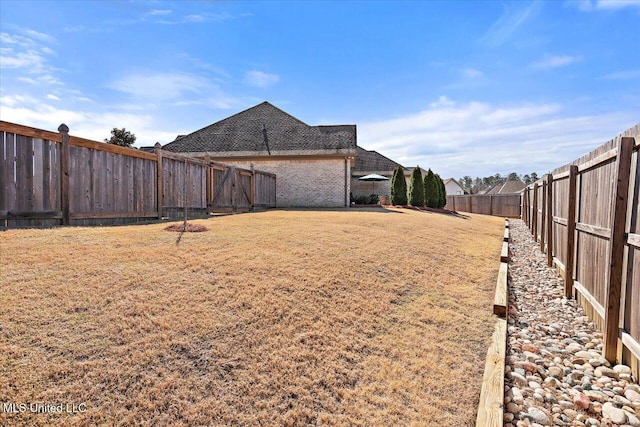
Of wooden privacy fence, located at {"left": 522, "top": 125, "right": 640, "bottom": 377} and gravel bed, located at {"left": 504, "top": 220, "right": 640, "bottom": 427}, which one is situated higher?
wooden privacy fence, located at {"left": 522, "top": 125, "right": 640, "bottom": 377}

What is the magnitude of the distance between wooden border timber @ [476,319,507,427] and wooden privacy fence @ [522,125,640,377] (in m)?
1.00

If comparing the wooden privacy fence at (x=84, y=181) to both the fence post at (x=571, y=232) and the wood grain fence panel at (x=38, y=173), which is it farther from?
the fence post at (x=571, y=232)

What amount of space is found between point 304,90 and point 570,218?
13.0 meters

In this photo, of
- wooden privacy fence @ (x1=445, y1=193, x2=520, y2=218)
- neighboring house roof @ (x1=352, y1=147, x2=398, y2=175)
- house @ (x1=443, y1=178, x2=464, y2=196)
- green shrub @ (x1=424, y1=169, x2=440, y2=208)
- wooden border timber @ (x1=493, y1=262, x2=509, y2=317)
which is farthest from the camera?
house @ (x1=443, y1=178, x2=464, y2=196)

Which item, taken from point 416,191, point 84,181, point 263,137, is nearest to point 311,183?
point 263,137

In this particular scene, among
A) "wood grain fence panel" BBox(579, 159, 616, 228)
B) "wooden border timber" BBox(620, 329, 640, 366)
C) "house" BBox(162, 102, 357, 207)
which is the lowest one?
"wooden border timber" BBox(620, 329, 640, 366)

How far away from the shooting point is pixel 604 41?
776 centimetres

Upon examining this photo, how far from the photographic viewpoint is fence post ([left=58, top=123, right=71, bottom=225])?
575cm

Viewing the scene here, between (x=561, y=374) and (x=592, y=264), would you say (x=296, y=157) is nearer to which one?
(x=592, y=264)

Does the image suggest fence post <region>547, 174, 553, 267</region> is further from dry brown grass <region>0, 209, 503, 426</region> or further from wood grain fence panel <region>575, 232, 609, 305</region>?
dry brown grass <region>0, 209, 503, 426</region>

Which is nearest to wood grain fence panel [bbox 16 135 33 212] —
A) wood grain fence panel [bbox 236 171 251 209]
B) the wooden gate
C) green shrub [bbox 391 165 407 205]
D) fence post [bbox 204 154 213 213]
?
fence post [bbox 204 154 213 213]

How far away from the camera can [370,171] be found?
2627 cm

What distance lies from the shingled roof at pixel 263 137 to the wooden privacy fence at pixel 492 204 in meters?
12.4

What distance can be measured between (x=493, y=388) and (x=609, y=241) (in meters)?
2.04
